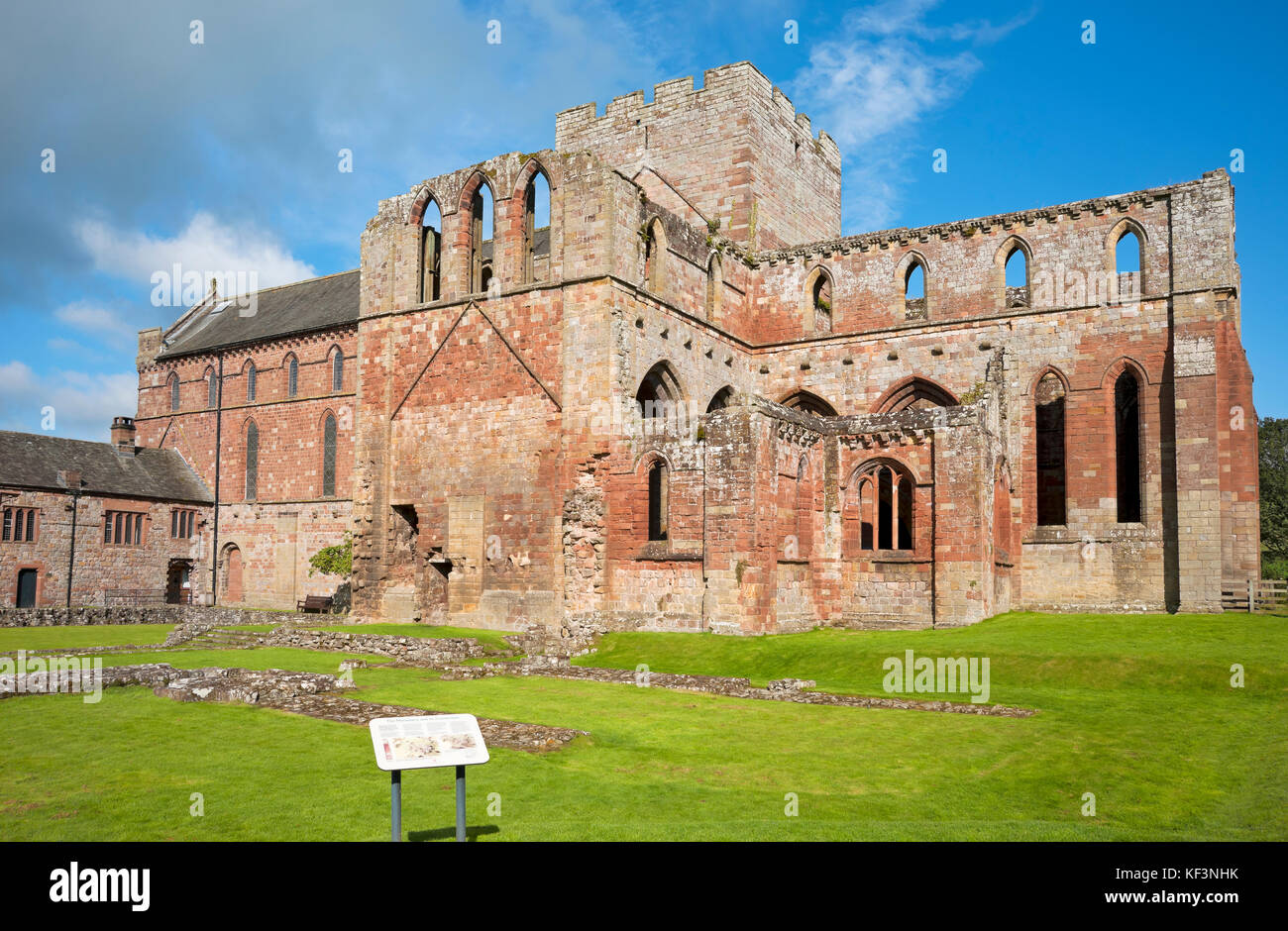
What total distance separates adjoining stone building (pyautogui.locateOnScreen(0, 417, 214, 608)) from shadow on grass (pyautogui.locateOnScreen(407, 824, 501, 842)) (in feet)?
122

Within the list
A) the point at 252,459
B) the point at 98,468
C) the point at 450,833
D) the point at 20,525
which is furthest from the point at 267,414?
the point at 450,833

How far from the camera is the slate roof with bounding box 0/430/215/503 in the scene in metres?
38.6

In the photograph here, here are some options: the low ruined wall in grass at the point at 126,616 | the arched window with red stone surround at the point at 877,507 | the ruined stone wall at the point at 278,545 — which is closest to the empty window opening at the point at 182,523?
the ruined stone wall at the point at 278,545

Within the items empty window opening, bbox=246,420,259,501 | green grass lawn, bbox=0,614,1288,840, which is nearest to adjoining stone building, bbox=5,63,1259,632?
green grass lawn, bbox=0,614,1288,840

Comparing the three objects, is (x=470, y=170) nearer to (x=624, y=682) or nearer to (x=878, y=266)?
(x=878, y=266)

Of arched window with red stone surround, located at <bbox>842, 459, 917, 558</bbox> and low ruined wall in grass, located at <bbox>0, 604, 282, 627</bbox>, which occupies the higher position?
arched window with red stone surround, located at <bbox>842, 459, 917, 558</bbox>

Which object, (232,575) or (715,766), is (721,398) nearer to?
(715,766)

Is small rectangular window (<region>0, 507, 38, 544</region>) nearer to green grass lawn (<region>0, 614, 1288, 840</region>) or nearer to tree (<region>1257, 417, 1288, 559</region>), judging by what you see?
green grass lawn (<region>0, 614, 1288, 840</region>)

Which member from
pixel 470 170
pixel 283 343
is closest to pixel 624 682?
pixel 470 170

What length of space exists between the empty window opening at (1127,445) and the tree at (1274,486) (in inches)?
1011

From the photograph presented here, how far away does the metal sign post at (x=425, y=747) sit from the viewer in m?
6.14

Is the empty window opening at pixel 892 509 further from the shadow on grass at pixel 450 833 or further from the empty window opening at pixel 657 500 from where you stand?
the shadow on grass at pixel 450 833

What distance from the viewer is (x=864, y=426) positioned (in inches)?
914
